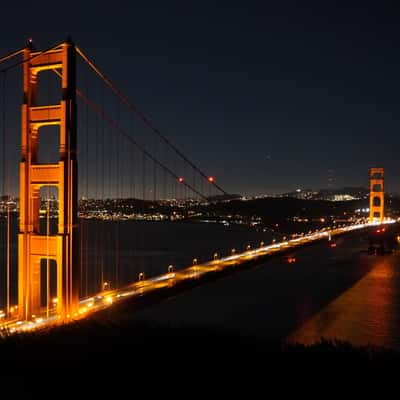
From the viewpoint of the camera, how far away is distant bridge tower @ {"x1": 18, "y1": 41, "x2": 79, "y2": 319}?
9953mm

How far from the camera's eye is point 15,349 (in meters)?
6.28

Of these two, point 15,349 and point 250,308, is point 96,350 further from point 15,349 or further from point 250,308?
point 250,308

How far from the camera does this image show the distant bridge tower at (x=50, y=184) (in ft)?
32.7

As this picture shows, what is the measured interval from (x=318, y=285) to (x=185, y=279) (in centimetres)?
1619

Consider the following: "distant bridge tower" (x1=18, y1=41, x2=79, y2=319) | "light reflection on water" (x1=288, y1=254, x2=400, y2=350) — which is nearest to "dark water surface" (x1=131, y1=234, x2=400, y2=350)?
"light reflection on water" (x1=288, y1=254, x2=400, y2=350)

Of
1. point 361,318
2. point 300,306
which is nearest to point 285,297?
point 300,306

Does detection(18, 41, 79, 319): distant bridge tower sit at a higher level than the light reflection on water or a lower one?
higher

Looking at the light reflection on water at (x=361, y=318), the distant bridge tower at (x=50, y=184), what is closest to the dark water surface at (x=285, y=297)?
the light reflection on water at (x=361, y=318)

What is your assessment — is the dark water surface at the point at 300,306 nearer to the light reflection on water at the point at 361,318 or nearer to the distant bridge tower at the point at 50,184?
the light reflection on water at the point at 361,318

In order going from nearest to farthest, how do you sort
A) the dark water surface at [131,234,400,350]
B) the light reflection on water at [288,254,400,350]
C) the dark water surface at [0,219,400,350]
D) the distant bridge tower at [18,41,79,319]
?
the distant bridge tower at [18,41,79,319], the light reflection on water at [288,254,400,350], the dark water surface at [131,234,400,350], the dark water surface at [0,219,400,350]

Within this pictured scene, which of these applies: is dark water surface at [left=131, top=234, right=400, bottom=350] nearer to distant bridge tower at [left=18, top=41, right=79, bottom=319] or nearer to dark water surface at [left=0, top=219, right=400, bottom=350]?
dark water surface at [left=0, top=219, right=400, bottom=350]

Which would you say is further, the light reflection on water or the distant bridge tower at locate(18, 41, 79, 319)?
the light reflection on water

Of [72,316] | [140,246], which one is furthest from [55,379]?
[140,246]

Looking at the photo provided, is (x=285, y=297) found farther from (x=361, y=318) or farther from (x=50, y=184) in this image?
(x=50, y=184)
